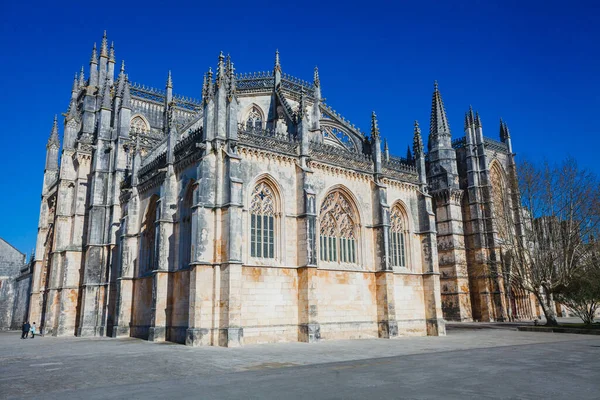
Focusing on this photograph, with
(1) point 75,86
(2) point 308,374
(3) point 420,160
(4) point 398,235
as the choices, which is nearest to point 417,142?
(3) point 420,160

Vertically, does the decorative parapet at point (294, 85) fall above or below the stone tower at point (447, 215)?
above

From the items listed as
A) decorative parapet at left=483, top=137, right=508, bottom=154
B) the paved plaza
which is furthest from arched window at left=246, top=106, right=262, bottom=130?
decorative parapet at left=483, top=137, right=508, bottom=154

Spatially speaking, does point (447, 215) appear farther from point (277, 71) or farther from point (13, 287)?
point (13, 287)

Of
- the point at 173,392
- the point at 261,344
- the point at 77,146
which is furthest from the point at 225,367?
the point at 77,146

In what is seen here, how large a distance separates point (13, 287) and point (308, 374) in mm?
56480

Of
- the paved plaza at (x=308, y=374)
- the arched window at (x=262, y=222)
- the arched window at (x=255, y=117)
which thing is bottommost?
the paved plaza at (x=308, y=374)

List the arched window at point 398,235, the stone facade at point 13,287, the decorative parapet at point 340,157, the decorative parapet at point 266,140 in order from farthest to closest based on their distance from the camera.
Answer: the stone facade at point 13,287 < the arched window at point 398,235 < the decorative parapet at point 340,157 < the decorative parapet at point 266,140

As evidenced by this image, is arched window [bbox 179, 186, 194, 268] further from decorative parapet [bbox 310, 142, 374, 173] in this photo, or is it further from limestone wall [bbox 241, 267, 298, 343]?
decorative parapet [bbox 310, 142, 374, 173]

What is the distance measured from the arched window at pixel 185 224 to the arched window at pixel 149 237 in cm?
436

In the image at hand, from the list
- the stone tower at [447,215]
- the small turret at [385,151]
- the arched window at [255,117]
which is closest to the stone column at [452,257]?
the stone tower at [447,215]

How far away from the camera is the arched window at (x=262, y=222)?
22688 mm

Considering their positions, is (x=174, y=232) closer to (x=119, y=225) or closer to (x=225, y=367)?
(x=119, y=225)

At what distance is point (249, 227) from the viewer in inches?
882

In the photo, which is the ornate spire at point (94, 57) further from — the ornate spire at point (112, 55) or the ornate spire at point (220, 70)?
the ornate spire at point (220, 70)
